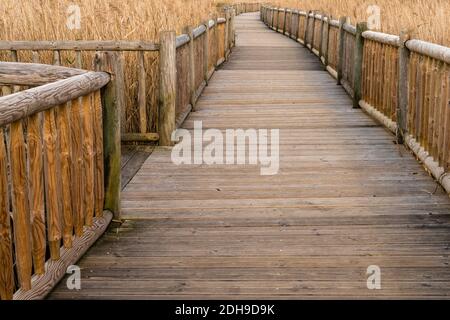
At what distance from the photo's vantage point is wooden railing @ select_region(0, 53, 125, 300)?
3.41 metres

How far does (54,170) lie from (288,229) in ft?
6.00

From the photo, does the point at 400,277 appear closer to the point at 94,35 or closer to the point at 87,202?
the point at 87,202

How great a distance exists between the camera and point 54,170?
3.98m

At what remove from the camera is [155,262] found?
439 cm

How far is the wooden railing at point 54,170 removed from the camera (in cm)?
341

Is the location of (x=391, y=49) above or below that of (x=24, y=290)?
above

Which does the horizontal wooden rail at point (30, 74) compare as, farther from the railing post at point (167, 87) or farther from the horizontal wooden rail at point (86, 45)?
the railing post at point (167, 87)

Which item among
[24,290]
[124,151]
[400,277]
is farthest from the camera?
[124,151]

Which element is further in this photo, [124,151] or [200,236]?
[124,151]

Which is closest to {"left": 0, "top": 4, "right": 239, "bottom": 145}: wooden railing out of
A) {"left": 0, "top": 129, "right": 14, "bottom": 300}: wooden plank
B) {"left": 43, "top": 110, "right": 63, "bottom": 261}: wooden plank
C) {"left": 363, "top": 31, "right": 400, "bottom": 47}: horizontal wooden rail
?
{"left": 363, "top": 31, "right": 400, "bottom": 47}: horizontal wooden rail

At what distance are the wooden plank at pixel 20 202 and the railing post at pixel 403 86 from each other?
5244mm

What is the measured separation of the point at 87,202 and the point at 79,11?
5137mm

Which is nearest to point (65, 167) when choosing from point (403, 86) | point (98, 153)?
point (98, 153)
